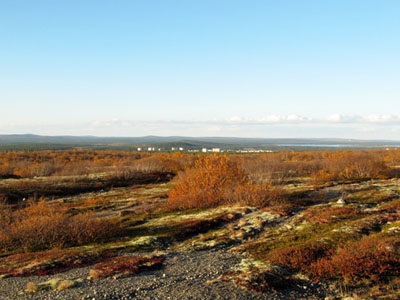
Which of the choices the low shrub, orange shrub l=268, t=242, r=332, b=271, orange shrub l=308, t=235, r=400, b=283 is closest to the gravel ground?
orange shrub l=308, t=235, r=400, b=283

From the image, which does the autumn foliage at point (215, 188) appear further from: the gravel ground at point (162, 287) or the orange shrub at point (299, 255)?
the gravel ground at point (162, 287)

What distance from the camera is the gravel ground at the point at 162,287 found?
12609 mm

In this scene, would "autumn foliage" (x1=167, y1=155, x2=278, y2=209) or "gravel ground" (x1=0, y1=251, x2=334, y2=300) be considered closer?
"gravel ground" (x1=0, y1=251, x2=334, y2=300)

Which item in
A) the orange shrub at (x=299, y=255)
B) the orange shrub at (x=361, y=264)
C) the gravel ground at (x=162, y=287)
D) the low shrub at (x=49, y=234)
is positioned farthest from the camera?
the low shrub at (x=49, y=234)

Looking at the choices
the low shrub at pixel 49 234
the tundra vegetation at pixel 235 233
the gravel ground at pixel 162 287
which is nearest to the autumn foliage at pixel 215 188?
the tundra vegetation at pixel 235 233

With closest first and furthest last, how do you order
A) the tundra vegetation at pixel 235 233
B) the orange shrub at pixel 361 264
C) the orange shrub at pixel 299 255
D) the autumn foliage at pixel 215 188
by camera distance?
the orange shrub at pixel 361 264 → the tundra vegetation at pixel 235 233 → the orange shrub at pixel 299 255 → the autumn foliage at pixel 215 188

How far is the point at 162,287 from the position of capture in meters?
13.4

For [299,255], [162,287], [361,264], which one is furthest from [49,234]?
[361,264]

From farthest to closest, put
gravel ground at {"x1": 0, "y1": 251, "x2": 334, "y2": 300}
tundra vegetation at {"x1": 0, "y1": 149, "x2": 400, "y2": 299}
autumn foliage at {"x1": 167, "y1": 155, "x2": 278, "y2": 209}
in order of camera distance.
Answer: autumn foliage at {"x1": 167, "y1": 155, "x2": 278, "y2": 209}
tundra vegetation at {"x1": 0, "y1": 149, "x2": 400, "y2": 299}
gravel ground at {"x1": 0, "y1": 251, "x2": 334, "y2": 300}

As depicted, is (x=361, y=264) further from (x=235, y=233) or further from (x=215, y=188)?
(x=215, y=188)

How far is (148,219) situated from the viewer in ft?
101

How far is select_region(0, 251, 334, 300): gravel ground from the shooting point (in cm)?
1261

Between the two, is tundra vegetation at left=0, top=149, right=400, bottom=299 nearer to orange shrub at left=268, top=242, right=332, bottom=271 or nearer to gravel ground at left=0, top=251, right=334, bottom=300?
orange shrub at left=268, top=242, right=332, bottom=271

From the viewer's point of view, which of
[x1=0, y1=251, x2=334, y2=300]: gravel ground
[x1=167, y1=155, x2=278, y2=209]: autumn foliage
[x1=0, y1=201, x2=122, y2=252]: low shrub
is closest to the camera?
[x1=0, y1=251, x2=334, y2=300]: gravel ground
